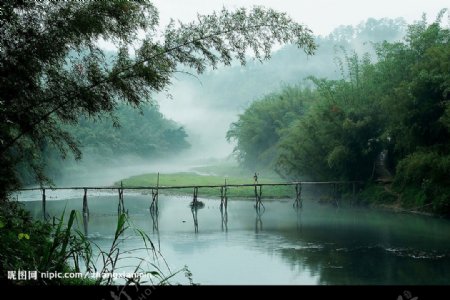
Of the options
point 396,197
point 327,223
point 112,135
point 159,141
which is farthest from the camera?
point 159,141

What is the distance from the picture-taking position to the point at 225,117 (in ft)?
251

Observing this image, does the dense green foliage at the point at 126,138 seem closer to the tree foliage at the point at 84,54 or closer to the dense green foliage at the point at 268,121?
the dense green foliage at the point at 268,121

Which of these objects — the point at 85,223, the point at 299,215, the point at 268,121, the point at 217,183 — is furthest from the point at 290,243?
the point at 268,121

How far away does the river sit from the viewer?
1075cm

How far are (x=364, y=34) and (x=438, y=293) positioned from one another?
80361mm

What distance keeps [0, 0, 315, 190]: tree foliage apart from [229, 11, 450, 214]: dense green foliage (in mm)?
10624

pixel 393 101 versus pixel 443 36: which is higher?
pixel 443 36

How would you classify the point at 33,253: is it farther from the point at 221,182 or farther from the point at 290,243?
the point at 221,182

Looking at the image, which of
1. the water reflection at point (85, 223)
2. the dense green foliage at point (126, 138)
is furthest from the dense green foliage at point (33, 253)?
the dense green foliage at point (126, 138)

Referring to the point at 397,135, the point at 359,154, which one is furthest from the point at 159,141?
the point at 397,135

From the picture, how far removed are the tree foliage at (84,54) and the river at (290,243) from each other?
4188 mm

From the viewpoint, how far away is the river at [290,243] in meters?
10.8

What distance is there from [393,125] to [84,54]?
15190 mm

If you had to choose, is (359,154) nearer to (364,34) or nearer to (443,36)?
(443,36)
